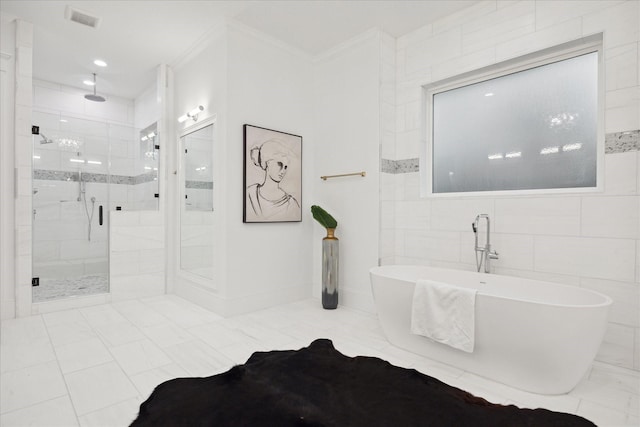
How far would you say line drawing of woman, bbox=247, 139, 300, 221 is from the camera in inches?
133

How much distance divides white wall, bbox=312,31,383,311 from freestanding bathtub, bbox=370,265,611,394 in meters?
0.98

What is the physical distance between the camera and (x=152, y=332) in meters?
A: 2.79

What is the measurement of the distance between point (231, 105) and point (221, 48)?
56cm

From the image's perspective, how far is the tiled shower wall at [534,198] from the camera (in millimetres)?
2184

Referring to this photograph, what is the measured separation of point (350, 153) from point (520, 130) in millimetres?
1529

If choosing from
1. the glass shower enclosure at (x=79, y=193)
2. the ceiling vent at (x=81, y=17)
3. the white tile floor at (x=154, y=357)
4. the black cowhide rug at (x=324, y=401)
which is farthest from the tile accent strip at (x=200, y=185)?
the black cowhide rug at (x=324, y=401)

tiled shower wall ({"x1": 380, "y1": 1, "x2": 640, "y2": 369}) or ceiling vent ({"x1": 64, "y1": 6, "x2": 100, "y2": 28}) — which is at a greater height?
ceiling vent ({"x1": 64, "y1": 6, "x2": 100, "y2": 28})

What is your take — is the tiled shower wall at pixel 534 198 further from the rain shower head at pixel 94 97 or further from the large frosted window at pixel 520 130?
the rain shower head at pixel 94 97

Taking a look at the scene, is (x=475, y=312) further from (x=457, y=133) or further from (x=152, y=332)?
(x=152, y=332)

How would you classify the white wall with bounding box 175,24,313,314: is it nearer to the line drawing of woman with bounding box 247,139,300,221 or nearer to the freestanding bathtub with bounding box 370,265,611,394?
the line drawing of woman with bounding box 247,139,300,221

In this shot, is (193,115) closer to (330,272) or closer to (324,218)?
(324,218)

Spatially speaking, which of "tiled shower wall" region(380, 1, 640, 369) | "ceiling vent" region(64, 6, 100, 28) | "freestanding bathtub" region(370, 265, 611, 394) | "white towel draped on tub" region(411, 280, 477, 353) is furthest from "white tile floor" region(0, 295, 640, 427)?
"ceiling vent" region(64, 6, 100, 28)

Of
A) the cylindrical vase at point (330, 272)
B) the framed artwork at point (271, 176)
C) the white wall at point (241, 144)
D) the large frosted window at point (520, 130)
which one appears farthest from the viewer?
the cylindrical vase at point (330, 272)

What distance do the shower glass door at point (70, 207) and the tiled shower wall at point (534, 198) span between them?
125 inches
